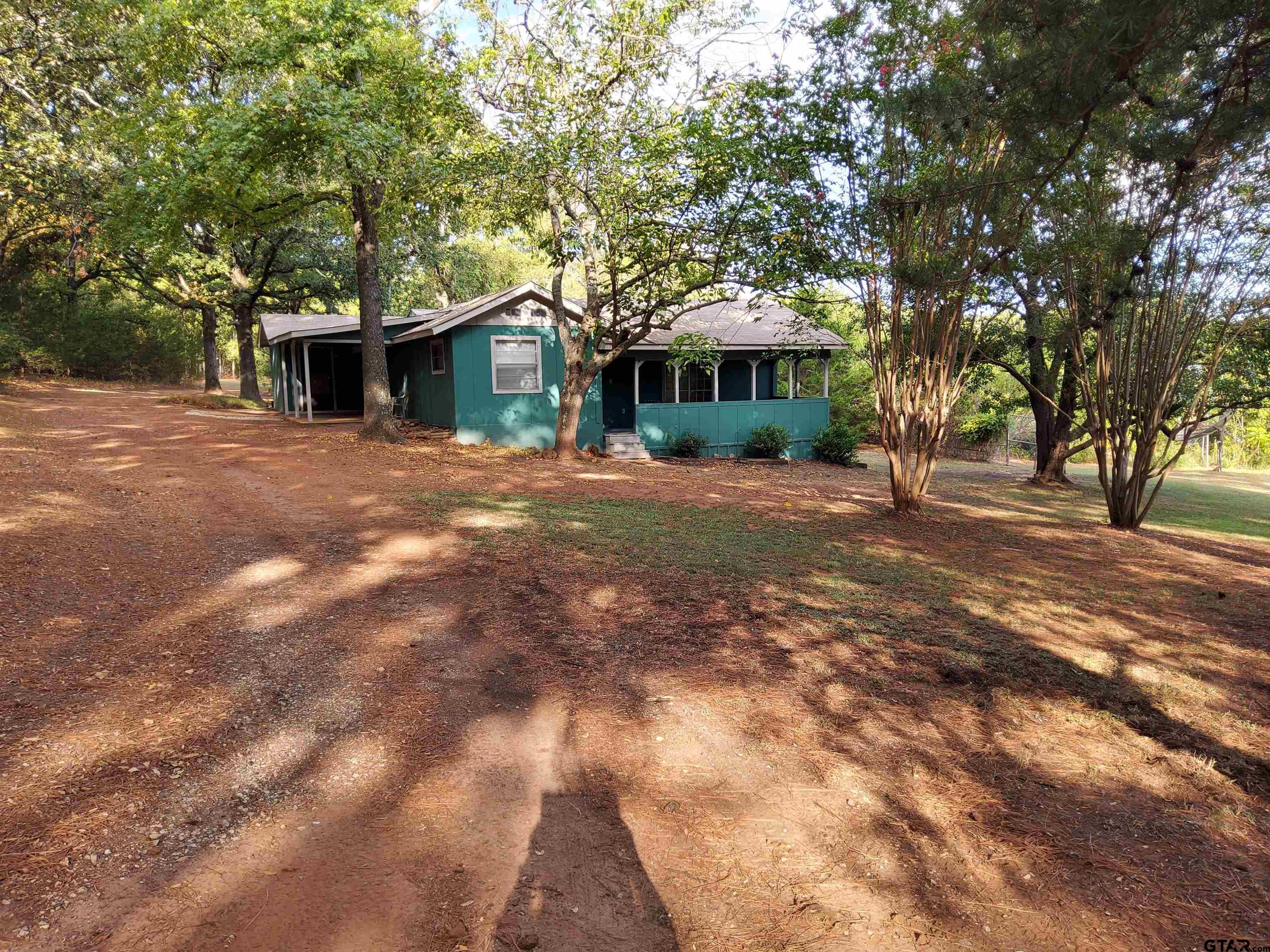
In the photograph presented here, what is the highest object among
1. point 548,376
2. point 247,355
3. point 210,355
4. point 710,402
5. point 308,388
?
point 210,355

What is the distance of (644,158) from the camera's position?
467 inches

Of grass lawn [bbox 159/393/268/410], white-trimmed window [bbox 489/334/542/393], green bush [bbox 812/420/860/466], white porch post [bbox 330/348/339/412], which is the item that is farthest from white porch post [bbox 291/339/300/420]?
green bush [bbox 812/420/860/466]

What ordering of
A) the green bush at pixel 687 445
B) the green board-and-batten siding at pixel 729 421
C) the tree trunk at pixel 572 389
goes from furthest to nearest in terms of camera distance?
the green board-and-batten siding at pixel 729 421 < the green bush at pixel 687 445 < the tree trunk at pixel 572 389

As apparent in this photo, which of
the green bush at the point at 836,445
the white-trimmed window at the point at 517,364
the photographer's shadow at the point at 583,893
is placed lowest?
the photographer's shadow at the point at 583,893

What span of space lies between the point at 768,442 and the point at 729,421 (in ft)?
3.70

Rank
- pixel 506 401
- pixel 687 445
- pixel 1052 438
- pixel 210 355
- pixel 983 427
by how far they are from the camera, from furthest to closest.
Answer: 1. pixel 210 355
2. pixel 983 427
3. pixel 687 445
4. pixel 506 401
5. pixel 1052 438

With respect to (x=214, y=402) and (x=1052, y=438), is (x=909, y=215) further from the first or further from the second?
(x=214, y=402)

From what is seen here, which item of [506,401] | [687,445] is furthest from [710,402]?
[506,401]

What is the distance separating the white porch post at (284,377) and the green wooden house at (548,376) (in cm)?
16

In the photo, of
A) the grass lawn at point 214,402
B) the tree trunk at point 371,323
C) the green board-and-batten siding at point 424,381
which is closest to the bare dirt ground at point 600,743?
the tree trunk at point 371,323

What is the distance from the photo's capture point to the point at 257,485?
1013 centimetres

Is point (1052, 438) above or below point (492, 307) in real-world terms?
below

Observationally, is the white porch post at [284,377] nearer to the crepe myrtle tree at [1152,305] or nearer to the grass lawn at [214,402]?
the grass lawn at [214,402]

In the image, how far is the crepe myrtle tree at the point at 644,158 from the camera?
37.3ft
